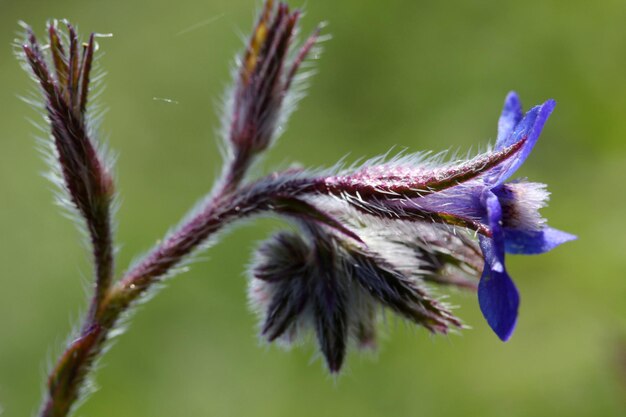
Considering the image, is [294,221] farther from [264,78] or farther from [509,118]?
[509,118]

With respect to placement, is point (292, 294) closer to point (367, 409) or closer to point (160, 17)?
point (367, 409)

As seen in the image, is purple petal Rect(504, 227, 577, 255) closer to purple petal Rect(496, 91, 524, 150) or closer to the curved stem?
purple petal Rect(496, 91, 524, 150)

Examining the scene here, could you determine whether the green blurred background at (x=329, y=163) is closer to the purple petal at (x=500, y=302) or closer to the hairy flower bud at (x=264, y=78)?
the hairy flower bud at (x=264, y=78)

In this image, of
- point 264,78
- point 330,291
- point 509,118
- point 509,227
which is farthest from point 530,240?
point 264,78

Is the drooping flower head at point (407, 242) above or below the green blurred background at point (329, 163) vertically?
below

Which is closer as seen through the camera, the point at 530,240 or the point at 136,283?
the point at 530,240

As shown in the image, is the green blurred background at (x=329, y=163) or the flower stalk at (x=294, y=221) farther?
the green blurred background at (x=329, y=163)

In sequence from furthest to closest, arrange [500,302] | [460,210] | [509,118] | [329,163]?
[329,163] → [509,118] → [460,210] → [500,302]

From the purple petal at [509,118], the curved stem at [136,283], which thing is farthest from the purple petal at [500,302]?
the curved stem at [136,283]
